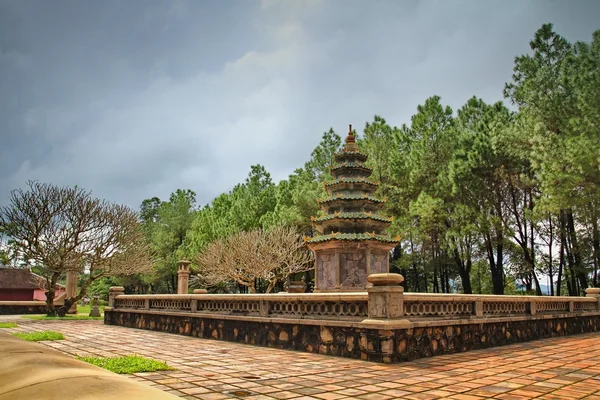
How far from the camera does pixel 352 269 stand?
20625 mm

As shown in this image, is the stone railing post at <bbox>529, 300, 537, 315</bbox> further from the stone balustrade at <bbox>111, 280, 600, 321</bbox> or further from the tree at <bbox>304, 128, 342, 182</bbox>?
the tree at <bbox>304, 128, 342, 182</bbox>

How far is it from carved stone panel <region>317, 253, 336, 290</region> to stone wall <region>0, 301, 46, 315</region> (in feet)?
62.5

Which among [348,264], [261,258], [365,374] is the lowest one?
[365,374]

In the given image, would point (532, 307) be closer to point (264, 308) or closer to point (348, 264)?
point (264, 308)

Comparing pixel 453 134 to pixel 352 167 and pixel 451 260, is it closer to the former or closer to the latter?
pixel 451 260

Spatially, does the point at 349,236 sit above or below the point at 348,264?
above

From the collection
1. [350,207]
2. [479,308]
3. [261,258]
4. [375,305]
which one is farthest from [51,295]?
[479,308]

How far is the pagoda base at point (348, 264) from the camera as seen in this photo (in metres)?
20.3

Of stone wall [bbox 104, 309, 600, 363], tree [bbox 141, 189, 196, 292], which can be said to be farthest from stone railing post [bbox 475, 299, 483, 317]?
tree [bbox 141, 189, 196, 292]

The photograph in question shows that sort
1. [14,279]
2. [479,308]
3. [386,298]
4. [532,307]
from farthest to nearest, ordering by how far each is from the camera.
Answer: [14,279]
[532,307]
[479,308]
[386,298]

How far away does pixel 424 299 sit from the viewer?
973 centimetres

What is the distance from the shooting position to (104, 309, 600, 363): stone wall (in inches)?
347

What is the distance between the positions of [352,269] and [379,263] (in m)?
1.37

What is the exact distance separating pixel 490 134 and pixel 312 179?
1511 centimetres
